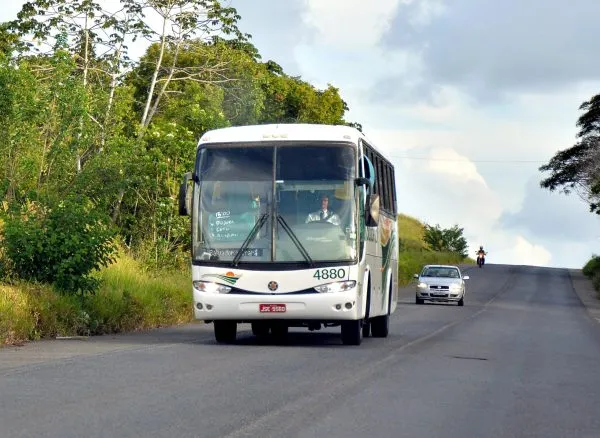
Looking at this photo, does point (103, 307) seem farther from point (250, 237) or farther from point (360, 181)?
point (360, 181)

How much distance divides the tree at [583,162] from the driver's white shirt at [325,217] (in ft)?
198

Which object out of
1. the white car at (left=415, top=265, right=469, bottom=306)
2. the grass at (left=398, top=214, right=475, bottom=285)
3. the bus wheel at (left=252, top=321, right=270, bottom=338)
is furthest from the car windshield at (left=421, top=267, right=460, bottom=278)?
the bus wheel at (left=252, top=321, right=270, bottom=338)

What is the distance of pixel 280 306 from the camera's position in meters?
19.2

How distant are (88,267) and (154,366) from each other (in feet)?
25.6

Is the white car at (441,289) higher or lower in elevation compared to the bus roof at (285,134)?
lower

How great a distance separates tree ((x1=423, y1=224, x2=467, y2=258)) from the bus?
279 feet

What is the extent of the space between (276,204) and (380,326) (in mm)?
5390

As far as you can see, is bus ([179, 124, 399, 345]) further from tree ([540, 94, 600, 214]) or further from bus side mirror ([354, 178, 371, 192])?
tree ([540, 94, 600, 214])

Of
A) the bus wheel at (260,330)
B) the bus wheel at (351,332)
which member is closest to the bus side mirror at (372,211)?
the bus wheel at (351,332)

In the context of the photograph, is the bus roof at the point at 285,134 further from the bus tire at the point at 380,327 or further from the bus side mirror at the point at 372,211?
the bus tire at the point at 380,327

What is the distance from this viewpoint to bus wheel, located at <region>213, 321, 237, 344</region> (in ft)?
67.4

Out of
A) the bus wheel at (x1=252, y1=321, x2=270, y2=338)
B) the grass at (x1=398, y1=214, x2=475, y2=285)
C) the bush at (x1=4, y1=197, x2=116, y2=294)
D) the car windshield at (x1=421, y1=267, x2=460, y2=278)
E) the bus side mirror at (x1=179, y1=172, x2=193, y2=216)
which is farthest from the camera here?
the grass at (x1=398, y1=214, x2=475, y2=285)

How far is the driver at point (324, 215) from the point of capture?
64.1ft

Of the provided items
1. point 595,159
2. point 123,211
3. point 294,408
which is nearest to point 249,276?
point 294,408
